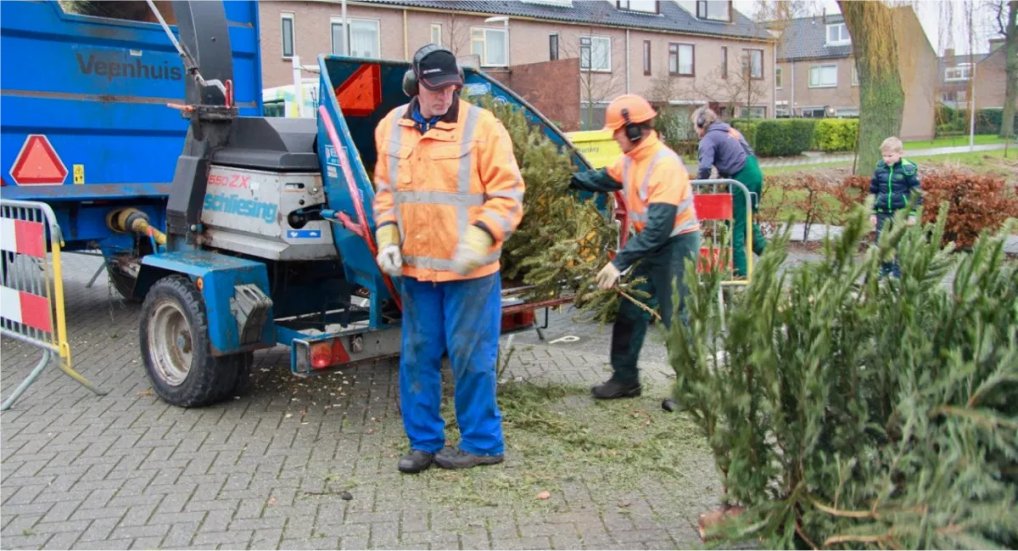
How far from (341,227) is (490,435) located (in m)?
1.42

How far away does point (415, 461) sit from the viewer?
14.9 ft

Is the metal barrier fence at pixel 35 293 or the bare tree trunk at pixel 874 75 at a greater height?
the bare tree trunk at pixel 874 75

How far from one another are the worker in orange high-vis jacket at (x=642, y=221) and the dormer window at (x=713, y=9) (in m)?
41.7

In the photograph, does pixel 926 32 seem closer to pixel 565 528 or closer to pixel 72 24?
pixel 72 24

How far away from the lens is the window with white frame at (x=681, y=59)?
4178 cm

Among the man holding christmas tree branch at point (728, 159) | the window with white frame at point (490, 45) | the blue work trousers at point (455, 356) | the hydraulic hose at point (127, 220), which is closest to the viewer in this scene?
the blue work trousers at point (455, 356)

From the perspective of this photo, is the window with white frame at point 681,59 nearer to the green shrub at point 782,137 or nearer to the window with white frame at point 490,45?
the green shrub at point 782,137

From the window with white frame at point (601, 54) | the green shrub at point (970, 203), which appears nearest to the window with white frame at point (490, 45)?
the window with white frame at point (601, 54)

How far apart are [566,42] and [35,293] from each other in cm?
2955

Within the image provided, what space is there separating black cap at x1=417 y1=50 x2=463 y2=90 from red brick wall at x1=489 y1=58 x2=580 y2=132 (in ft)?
29.7

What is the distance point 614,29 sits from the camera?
38.1 metres

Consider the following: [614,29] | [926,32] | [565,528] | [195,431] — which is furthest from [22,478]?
[614,29]

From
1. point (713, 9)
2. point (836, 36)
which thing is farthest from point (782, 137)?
point (836, 36)

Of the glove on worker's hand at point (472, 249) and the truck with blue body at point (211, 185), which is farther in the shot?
the truck with blue body at point (211, 185)
